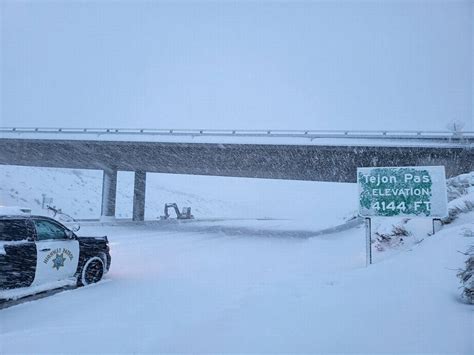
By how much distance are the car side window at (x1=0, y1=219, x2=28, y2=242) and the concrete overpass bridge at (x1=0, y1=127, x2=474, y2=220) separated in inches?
838

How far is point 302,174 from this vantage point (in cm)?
3788

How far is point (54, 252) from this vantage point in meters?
7.60

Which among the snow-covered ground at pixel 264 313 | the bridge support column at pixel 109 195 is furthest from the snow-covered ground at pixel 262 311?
the bridge support column at pixel 109 195

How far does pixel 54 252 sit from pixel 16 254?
3.16ft

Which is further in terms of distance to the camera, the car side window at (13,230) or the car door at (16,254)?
the car side window at (13,230)

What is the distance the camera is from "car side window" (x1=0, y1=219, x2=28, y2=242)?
22.5 feet

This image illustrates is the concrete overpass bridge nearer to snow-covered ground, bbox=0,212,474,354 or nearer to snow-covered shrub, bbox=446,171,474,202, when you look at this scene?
snow-covered shrub, bbox=446,171,474,202

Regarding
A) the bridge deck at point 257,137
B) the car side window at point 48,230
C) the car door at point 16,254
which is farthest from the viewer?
the bridge deck at point 257,137

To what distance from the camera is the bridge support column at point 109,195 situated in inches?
1468

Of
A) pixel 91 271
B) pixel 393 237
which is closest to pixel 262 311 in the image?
pixel 91 271

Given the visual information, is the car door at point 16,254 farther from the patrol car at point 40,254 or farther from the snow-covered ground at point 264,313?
the snow-covered ground at point 264,313

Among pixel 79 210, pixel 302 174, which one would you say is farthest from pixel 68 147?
pixel 302 174

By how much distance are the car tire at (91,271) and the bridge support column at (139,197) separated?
3238 centimetres

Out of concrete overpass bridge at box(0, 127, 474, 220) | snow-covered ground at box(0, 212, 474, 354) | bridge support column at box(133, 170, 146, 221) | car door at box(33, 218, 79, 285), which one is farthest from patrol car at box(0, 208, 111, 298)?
bridge support column at box(133, 170, 146, 221)
